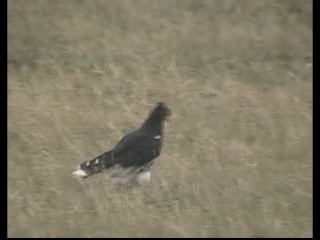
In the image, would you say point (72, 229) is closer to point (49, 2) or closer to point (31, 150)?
point (31, 150)

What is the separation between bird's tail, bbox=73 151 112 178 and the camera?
7621 millimetres

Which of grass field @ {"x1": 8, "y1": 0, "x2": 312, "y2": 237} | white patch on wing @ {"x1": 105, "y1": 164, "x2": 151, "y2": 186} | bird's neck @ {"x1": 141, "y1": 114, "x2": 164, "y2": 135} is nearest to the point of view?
grass field @ {"x1": 8, "y1": 0, "x2": 312, "y2": 237}

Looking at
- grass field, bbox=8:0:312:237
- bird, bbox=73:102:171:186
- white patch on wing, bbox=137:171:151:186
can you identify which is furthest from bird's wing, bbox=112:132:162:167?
grass field, bbox=8:0:312:237

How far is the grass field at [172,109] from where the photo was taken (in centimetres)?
709

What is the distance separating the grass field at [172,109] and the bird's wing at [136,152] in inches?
11.4

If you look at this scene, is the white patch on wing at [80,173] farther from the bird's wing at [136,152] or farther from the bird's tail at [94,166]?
the bird's wing at [136,152]

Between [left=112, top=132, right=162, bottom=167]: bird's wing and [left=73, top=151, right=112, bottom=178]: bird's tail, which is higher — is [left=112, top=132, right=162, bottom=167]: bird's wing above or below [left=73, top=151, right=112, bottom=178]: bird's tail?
above

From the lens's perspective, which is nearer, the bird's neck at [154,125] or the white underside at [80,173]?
the white underside at [80,173]

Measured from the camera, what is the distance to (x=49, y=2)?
598 inches

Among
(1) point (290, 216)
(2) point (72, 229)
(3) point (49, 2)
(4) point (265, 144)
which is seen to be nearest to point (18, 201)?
(2) point (72, 229)

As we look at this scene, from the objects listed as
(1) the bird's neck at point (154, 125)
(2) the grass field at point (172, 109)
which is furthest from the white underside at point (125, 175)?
(1) the bird's neck at point (154, 125)

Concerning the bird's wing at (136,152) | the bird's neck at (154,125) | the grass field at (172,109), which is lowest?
the grass field at (172,109)

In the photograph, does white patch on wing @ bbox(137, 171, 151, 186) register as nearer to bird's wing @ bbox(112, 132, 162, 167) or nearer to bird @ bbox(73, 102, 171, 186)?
bird @ bbox(73, 102, 171, 186)

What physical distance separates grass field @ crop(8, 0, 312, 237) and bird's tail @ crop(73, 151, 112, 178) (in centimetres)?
12
